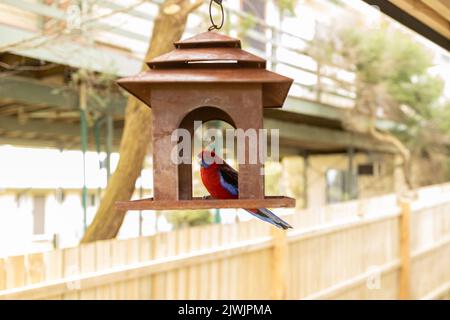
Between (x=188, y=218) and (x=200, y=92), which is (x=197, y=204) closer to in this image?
(x=200, y=92)

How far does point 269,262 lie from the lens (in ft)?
16.1

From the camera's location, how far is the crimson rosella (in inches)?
67.9

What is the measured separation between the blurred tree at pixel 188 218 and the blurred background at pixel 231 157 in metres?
0.03

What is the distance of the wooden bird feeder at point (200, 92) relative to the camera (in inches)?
62.6

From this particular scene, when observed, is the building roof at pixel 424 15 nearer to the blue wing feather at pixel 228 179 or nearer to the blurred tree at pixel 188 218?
the blue wing feather at pixel 228 179

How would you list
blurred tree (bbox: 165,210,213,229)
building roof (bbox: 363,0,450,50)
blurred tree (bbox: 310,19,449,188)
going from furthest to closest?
blurred tree (bbox: 310,19,449,188)
blurred tree (bbox: 165,210,213,229)
building roof (bbox: 363,0,450,50)

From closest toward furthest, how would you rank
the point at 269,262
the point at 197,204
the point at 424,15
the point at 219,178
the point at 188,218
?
1. the point at 197,204
2. the point at 219,178
3. the point at 424,15
4. the point at 269,262
5. the point at 188,218

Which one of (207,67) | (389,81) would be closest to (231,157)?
(389,81)

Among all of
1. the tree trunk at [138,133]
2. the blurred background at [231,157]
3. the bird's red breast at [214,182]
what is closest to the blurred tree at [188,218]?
the blurred background at [231,157]

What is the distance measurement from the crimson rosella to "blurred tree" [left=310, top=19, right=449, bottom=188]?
6638 millimetres

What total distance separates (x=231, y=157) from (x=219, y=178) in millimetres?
5879

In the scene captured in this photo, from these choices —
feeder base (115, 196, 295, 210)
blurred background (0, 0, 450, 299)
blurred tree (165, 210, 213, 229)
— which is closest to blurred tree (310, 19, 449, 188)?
blurred background (0, 0, 450, 299)

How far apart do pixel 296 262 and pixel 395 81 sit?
5510mm

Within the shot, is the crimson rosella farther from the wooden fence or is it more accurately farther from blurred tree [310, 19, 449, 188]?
blurred tree [310, 19, 449, 188]
